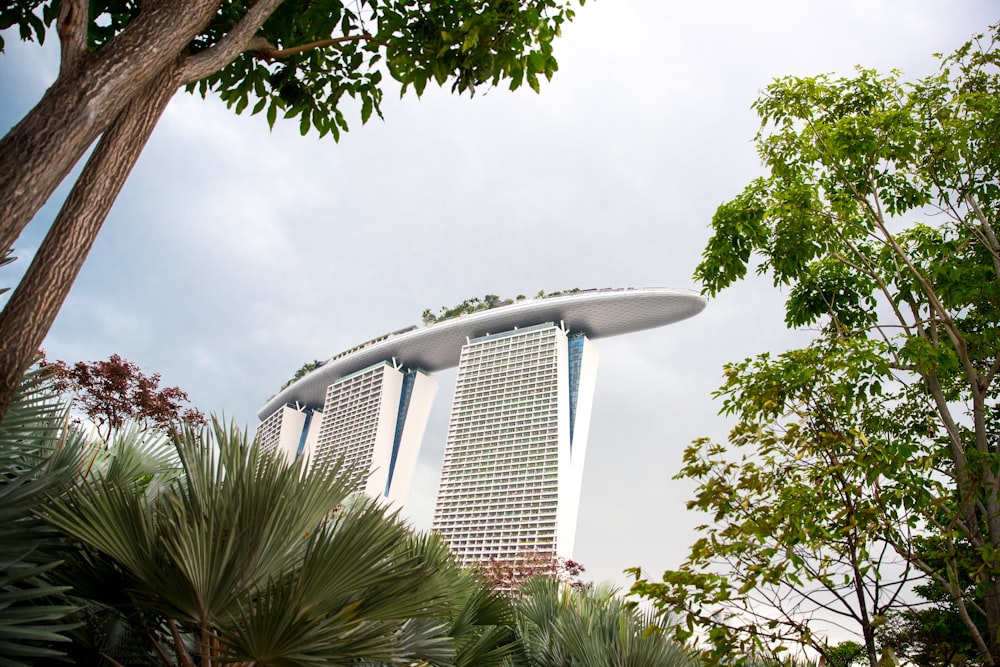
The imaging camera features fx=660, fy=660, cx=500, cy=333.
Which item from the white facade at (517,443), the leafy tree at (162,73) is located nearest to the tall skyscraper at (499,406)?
the white facade at (517,443)

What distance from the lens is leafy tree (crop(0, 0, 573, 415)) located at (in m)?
1.79

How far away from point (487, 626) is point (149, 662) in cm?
264

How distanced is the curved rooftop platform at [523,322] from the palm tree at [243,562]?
133ft

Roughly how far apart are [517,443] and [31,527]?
51059 millimetres

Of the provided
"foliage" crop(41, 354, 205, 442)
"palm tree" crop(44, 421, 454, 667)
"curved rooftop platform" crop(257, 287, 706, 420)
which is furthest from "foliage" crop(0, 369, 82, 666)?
"curved rooftop platform" crop(257, 287, 706, 420)

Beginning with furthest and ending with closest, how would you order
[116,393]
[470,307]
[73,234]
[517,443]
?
1. [470,307]
2. [517,443]
3. [116,393]
4. [73,234]

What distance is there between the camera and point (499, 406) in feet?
181

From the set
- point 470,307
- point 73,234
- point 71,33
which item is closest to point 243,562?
point 73,234

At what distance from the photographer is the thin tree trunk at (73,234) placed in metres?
1.76

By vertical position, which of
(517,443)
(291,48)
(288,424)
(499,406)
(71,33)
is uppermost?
(288,424)

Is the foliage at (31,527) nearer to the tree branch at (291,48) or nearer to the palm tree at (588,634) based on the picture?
the tree branch at (291,48)

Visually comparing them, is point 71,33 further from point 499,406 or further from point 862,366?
point 499,406

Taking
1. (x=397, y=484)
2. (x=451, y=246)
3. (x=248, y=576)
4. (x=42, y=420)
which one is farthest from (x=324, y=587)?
(x=397, y=484)

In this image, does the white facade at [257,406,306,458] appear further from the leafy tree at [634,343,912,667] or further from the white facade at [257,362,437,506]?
the leafy tree at [634,343,912,667]
